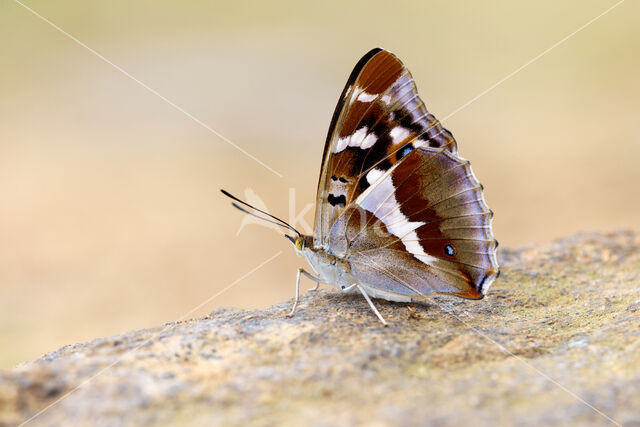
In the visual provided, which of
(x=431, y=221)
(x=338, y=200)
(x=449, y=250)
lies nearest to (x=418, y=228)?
(x=431, y=221)

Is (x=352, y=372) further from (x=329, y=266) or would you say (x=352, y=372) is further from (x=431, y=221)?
(x=431, y=221)

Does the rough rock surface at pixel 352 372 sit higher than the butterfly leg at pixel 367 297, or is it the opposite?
the butterfly leg at pixel 367 297

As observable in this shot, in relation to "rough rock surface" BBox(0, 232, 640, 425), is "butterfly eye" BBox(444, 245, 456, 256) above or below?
above

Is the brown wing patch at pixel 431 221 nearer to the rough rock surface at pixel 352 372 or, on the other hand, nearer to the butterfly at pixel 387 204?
the butterfly at pixel 387 204

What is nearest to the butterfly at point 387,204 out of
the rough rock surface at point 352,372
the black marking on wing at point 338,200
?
the black marking on wing at point 338,200

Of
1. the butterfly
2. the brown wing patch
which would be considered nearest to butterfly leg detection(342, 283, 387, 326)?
the butterfly

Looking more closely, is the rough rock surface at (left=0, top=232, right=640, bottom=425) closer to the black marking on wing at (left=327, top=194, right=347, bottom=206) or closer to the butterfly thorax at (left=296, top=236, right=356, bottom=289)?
the butterfly thorax at (left=296, top=236, right=356, bottom=289)
